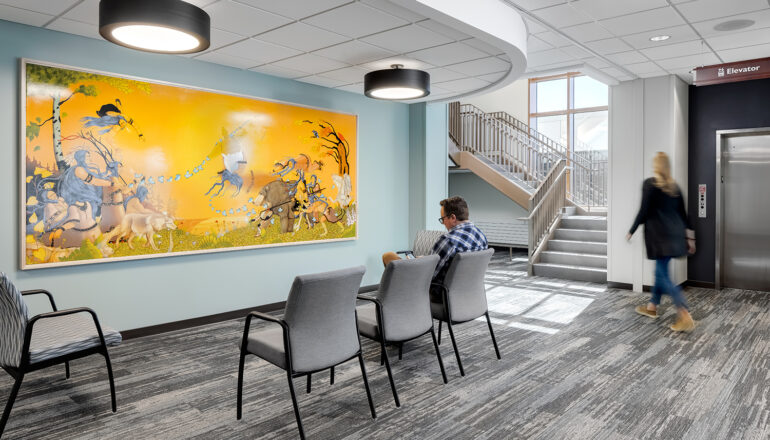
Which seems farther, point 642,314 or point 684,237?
point 642,314

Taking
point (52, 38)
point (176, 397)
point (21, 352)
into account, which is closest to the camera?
point (21, 352)

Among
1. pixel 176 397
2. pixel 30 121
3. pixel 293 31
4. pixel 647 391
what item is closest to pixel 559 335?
pixel 647 391

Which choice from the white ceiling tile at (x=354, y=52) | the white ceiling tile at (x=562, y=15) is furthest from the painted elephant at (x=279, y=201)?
the white ceiling tile at (x=562, y=15)

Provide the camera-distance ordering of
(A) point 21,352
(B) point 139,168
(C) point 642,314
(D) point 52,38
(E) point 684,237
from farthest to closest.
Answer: (C) point 642,314, (E) point 684,237, (B) point 139,168, (D) point 52,38, (A) point 21,352

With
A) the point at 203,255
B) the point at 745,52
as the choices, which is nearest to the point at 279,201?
the point at 203,255

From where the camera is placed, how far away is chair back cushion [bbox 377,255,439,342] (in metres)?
3.04

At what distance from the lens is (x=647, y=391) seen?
3268 mm

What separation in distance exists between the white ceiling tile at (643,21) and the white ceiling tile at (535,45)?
0.64m

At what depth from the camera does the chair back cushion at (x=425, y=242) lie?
5.37 meters

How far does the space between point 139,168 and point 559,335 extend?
13.7 feet

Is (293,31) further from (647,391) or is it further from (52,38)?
(647,391)

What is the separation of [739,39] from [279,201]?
5.05 m

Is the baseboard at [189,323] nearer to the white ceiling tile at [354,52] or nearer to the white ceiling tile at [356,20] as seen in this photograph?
the white ceiling tile at [354,52]

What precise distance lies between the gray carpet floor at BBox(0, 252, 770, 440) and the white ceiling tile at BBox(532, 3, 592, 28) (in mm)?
2870
